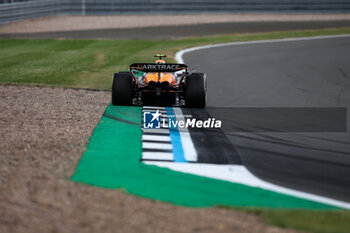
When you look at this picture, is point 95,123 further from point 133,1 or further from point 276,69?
point 133,1

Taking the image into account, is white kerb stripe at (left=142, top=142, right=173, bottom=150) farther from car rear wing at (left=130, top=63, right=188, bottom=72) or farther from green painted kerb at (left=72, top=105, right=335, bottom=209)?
car rear wing at (left=130, top=63, right=188, bottom=72)

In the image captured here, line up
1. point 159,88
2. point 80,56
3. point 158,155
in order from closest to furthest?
point 158,155 → point 159,88 → point 80,56

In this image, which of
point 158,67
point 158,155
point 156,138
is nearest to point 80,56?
point 158,67

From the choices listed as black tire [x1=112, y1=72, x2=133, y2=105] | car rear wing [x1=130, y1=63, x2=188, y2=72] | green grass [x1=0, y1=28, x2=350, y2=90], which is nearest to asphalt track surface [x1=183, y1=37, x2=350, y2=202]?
car rear wing [x1=130, y1=63, x2=188, y2=72]

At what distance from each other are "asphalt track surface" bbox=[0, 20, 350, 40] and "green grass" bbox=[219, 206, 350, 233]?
2341 cm

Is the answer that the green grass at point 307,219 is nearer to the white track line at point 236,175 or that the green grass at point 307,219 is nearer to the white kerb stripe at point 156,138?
the white track line at point 236,175

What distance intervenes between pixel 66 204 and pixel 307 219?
2271mm

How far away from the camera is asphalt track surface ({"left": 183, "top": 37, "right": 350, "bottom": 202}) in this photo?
686 cm

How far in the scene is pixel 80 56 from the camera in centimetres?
2178

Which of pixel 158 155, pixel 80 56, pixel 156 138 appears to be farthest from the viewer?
pixel 80 56

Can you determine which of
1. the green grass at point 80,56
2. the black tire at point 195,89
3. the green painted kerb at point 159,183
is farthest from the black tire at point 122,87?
the green painted kerb at point 159,183

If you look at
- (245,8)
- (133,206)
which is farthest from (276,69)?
(245,8)

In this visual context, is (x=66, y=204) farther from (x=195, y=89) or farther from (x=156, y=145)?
(x=195, y=89)

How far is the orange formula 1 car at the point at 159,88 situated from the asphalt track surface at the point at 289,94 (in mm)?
792
